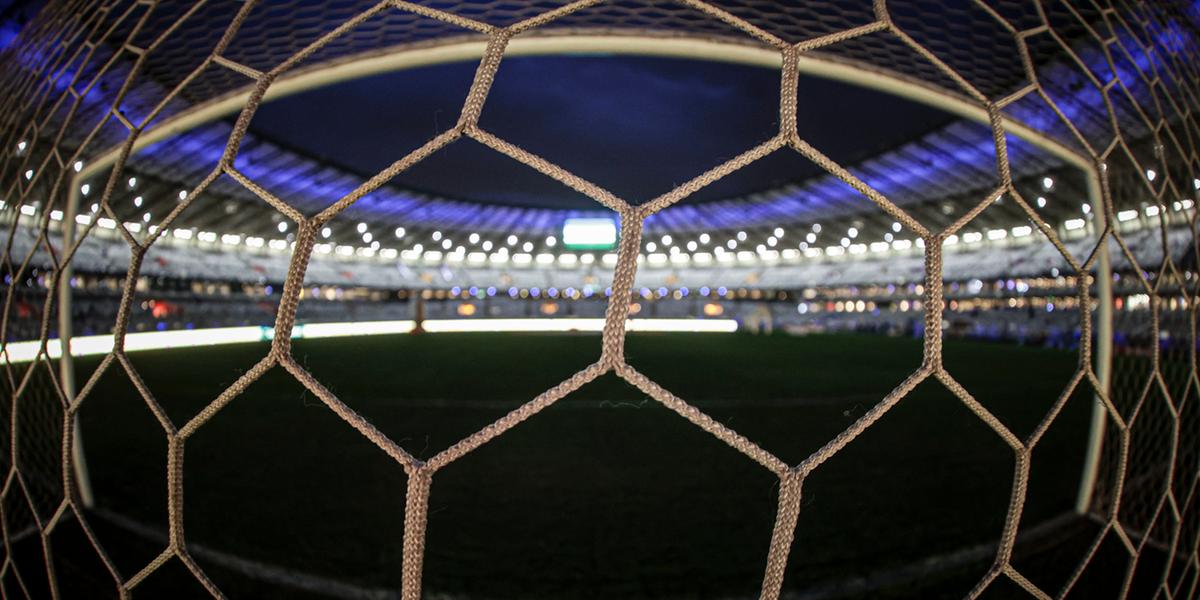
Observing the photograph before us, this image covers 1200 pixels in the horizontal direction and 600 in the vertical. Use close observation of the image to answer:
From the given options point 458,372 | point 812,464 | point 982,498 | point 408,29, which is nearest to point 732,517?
point 982,498

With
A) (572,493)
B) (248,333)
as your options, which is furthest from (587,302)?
(248,333)

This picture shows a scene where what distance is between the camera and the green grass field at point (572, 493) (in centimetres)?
122

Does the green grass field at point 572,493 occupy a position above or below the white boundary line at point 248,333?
below

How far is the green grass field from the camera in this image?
122 cm

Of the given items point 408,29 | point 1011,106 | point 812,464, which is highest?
point 408,29

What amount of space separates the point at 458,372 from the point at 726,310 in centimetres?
1849

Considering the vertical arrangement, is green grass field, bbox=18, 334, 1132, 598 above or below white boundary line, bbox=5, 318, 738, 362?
below

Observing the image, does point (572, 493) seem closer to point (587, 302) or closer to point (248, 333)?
point (587, 302)

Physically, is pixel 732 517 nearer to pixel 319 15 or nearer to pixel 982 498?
pixel 982 498

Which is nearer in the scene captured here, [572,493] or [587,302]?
[587,302]

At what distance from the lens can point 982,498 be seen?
1762 mm

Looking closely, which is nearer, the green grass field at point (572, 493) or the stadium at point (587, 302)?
the stadium at point (587, 302)

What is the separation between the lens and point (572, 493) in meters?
1.80

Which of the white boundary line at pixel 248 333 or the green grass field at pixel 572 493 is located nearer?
the white boundary line at pixel 248 333
